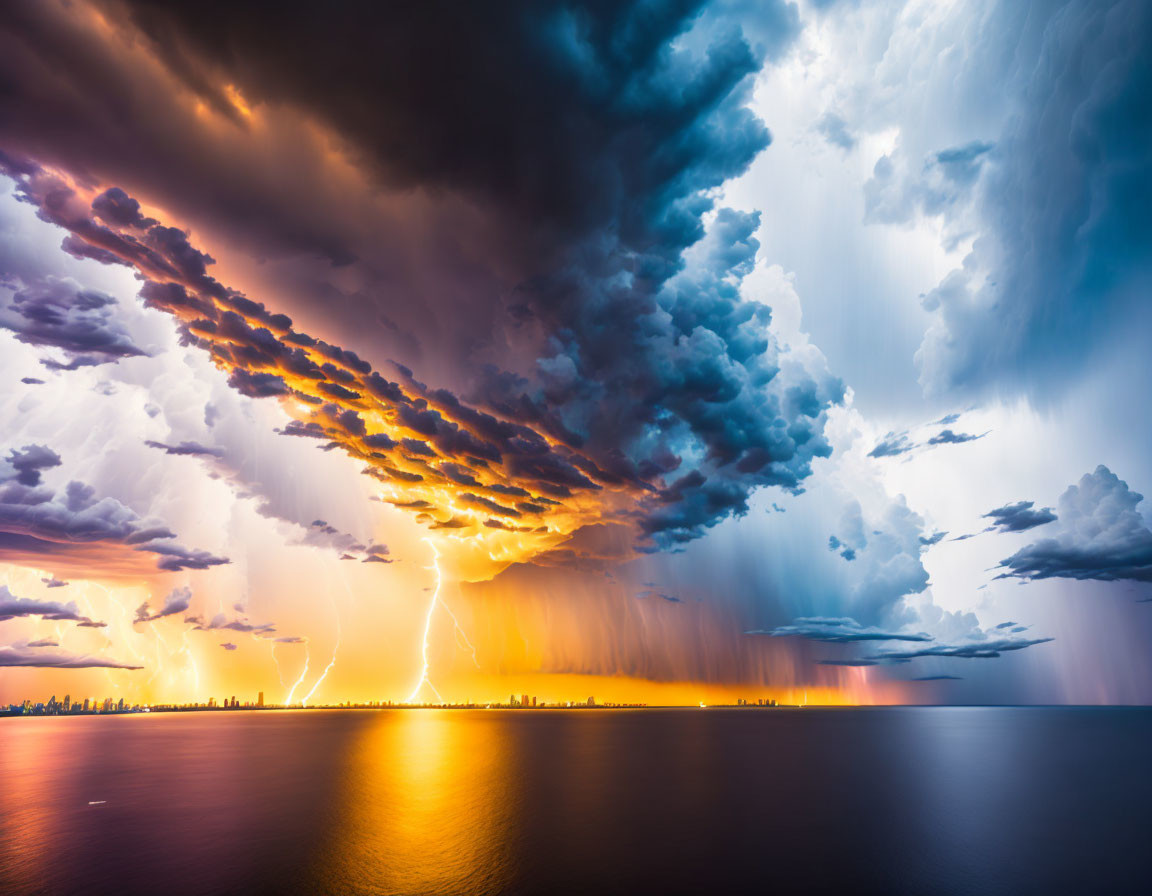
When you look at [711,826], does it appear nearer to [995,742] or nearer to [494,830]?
[494,830]

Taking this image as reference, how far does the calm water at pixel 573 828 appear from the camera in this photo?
3656 centimetres

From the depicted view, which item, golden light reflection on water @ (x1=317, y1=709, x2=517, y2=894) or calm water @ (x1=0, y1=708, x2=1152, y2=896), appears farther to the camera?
calm water @ (x1=0, y1=708, x2=1152, y2=896)

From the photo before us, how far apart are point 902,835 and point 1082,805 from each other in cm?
3171

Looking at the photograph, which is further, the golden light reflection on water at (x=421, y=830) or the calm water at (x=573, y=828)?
the calm water at (x=573, y=828)

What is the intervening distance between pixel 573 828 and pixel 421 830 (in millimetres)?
12201

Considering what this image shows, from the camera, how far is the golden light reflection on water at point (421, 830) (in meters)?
36.2

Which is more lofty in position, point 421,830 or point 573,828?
point 573,828

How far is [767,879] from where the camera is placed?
3675 centimetres

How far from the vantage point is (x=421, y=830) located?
4903 cm

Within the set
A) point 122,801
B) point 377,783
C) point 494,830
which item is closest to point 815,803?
point 494,830

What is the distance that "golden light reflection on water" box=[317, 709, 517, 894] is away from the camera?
36.2 meters

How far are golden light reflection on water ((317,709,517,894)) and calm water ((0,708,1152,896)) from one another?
26 cm

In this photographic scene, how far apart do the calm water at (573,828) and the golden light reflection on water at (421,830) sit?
→ 26 cm


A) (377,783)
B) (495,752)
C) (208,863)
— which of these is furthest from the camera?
A: (495,752)
